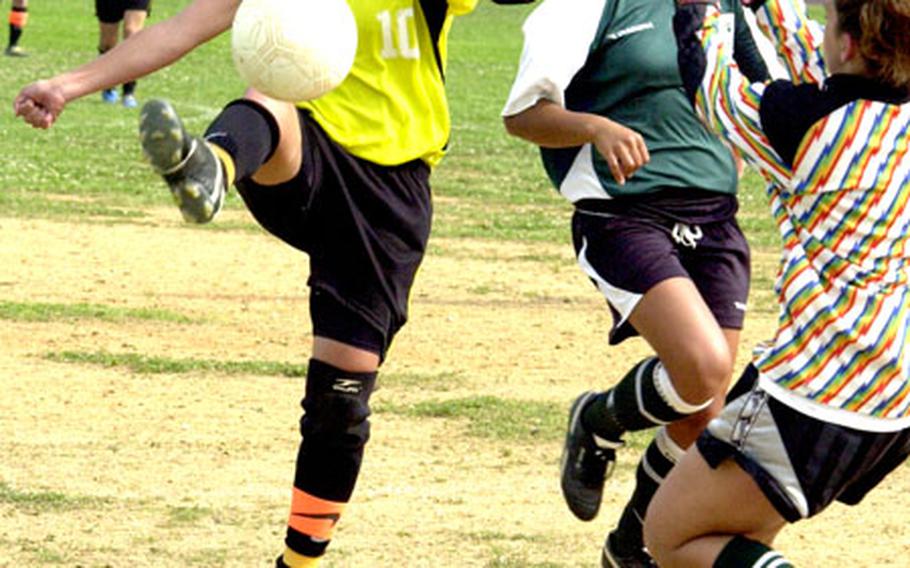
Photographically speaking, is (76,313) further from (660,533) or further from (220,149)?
(660,533)

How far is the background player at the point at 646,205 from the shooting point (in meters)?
6.20

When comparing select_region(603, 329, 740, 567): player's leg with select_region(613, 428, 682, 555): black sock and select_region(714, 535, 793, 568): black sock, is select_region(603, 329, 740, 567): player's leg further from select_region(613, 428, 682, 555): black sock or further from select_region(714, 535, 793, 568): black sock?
select_region(714, 535, 793, 568): black sock

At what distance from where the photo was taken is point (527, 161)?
17703 millimetres

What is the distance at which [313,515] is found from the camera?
6.36m

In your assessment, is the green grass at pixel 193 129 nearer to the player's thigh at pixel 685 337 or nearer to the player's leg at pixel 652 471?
the player's leg at pixel 652 471

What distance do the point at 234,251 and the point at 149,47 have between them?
22.5ft

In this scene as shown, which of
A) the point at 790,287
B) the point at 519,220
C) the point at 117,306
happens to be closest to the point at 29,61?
the point at 519,220

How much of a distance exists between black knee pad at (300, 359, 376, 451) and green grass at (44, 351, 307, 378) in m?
3.07

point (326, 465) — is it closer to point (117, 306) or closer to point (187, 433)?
point (187, 433)

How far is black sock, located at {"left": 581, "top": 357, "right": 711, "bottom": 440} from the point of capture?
6.38 metres

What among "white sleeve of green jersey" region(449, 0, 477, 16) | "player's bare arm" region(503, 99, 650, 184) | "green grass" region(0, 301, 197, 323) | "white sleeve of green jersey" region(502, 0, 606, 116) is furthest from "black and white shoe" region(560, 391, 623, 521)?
"green grass" region(0, 301, 197, 323)

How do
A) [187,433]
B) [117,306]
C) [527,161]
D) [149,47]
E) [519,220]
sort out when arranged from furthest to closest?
[527,161], [519,220], [117,306], [187,433], [149,47]

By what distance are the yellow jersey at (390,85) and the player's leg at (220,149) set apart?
0.93ft

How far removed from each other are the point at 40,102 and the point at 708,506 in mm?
2099
